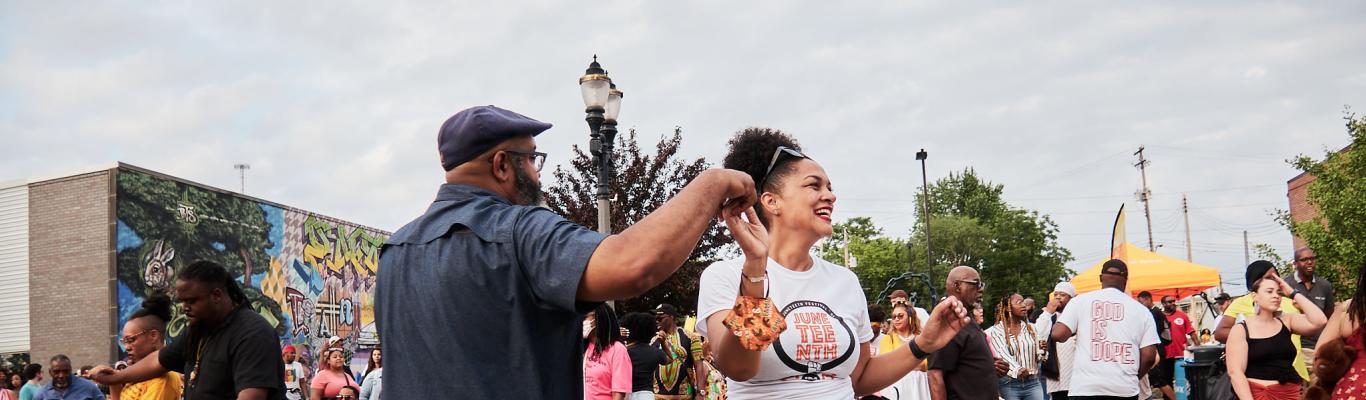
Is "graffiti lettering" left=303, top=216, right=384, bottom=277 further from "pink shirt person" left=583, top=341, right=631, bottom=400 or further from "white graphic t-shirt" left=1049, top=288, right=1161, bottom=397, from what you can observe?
"white graphic t-shirt" left=1049, top=288, right=1161, bottom=397

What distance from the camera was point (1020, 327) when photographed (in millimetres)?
10359

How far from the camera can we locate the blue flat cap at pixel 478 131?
2170 millimetres

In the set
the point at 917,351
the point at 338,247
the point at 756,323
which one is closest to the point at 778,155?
the point at 917,351

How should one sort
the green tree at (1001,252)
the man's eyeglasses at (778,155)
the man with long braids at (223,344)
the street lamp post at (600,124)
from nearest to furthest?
the man's eyeglasses at (778,155), the man with long braids at (223,344), the street lamp post at (600,124), the green tree at (1001,252)

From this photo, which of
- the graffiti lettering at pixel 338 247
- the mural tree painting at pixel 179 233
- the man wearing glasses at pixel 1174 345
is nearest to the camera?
the man wearing glasses at pixel 1174 345

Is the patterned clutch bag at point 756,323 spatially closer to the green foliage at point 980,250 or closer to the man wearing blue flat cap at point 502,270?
the man wearing blue flat cap at point 502,270

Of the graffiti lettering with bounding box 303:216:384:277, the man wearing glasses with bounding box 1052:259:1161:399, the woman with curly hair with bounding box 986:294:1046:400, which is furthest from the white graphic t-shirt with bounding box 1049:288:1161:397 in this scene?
the graffiti lettering with bounding box 303:216:384:277

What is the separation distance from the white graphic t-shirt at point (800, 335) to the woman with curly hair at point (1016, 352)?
651 centimetres

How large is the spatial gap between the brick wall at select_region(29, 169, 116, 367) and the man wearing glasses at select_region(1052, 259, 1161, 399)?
21.4 metres

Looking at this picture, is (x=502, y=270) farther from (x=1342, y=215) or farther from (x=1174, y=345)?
(x=1342, y=215)

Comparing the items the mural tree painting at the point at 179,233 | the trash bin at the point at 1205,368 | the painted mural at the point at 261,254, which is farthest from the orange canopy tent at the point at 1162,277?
the mural tree painting at the point at 179,233

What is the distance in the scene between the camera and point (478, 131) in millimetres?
2170

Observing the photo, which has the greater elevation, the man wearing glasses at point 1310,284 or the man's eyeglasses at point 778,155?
the man's eyeglasses at point 778,155

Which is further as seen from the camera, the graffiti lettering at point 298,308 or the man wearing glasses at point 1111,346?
the graffiti lettering at point 298,308
